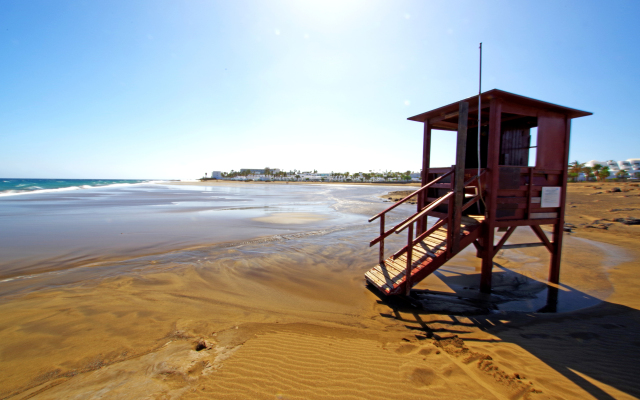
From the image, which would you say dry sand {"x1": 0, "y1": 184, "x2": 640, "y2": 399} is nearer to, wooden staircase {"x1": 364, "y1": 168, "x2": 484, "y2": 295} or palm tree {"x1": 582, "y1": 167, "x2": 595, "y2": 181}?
wooden staircase {"x1": 364, "y1": 168, "x2": 484, "y2": 295}

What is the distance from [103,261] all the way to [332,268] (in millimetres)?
7080

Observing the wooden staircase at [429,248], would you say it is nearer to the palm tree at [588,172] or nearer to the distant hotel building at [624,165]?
the palm tree at [588,172]

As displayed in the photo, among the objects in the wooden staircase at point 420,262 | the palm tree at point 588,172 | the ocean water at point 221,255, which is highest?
the palm tree at point 588,172

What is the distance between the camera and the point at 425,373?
344cm

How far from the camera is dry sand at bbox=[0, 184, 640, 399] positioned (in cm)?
320

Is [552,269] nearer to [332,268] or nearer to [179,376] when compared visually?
[332,268]

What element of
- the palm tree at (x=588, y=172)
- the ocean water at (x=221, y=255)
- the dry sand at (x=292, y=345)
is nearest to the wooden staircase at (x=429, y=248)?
the dry sand at (x=292, y=345)

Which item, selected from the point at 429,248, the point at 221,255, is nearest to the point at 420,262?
the point at 429,248

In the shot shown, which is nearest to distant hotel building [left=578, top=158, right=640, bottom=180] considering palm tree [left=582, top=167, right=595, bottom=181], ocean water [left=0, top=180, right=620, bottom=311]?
palm tree [left=582, top=167, right=595, bottom=181]

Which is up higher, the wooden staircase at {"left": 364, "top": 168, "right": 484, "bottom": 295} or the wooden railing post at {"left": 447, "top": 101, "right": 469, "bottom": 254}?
the wooden railing post at {"left": 447, "top": 101, "right": 469, "bottom": 254}

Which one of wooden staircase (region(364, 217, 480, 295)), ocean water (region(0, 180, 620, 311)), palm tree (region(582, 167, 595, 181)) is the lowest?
ocean water (region(0, 180, 620, 311))

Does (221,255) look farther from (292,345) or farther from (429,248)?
(429,248)

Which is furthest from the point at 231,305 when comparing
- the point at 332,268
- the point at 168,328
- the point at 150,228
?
the point at 150,228

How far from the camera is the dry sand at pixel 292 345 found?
3199 millimetres
